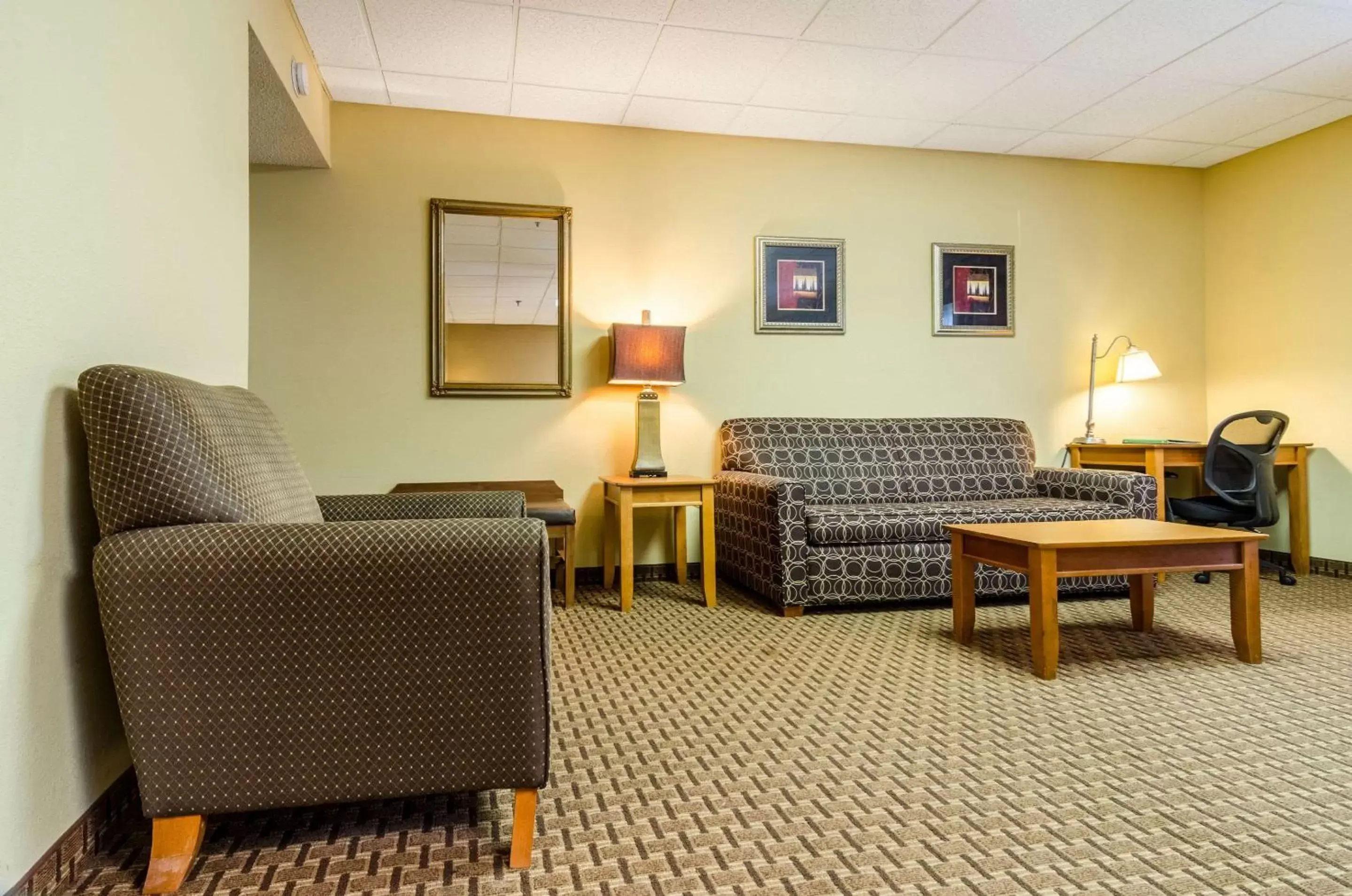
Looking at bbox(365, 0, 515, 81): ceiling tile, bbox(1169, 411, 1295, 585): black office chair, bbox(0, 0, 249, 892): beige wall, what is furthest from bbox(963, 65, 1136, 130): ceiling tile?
bbox(0, 0, 249, 892): beige wall

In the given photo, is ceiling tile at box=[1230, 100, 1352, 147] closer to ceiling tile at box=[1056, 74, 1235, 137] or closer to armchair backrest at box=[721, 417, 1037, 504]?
ceiling tile at box=[1056, 74, 1235, 137]

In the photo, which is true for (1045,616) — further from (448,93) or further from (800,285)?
(448,93)

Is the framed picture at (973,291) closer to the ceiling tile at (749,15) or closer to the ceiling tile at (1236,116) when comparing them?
the ceiling tile at (1236,116)

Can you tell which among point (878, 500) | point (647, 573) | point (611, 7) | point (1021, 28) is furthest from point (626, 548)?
point (1021, 28)

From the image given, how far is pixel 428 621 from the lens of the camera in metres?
1.34

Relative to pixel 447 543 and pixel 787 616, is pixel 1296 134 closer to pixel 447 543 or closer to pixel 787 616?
pixel 787 616

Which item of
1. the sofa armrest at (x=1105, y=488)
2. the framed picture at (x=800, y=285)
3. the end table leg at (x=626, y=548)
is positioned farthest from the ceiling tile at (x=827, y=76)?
the sofa armrest at (x=1105, y=488)

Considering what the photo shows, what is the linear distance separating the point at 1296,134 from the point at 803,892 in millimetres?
5261

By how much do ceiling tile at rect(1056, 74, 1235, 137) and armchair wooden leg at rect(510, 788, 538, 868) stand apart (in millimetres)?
4189

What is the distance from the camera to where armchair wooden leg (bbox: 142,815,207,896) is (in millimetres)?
1308

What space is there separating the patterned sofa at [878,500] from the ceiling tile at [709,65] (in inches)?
66.7

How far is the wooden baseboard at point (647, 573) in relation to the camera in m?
4.23

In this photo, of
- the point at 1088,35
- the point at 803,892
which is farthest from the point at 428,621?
the point at 1088,35

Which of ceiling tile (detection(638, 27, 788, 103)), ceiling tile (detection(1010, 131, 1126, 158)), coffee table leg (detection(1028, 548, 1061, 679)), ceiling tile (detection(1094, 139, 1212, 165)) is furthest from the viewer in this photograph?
ceiling tile (detection(1094, 139, 1212, 165))
